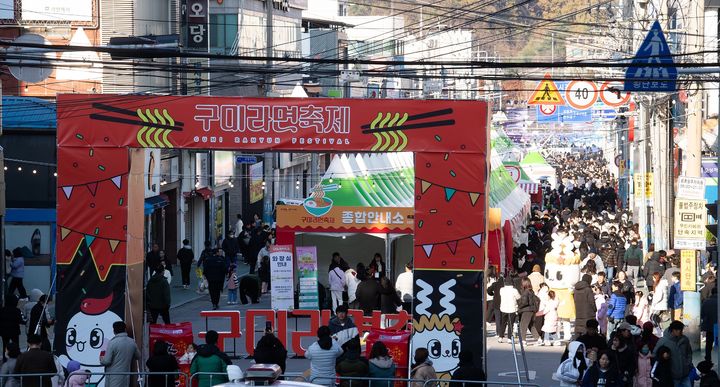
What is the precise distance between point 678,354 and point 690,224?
6.02m

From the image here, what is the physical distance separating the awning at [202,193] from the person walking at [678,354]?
27.9 metres

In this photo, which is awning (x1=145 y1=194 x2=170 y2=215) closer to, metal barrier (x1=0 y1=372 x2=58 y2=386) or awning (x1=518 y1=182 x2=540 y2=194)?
awning (x1=518 y1=182 x2=540 y2=194)

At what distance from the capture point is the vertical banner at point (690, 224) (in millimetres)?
22766

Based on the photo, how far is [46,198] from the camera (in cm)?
3288

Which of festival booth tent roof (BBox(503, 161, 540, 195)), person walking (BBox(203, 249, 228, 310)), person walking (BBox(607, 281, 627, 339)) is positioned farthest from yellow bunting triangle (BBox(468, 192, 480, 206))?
festival booth tent roof (BBox(503, 161, 540, 195))

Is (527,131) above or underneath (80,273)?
above

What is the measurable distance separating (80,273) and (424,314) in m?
4.95

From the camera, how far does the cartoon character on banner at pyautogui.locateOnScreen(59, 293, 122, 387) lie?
1830 centimetres

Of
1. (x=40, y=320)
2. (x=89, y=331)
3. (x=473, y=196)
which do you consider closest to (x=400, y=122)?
(x=473, y=196)

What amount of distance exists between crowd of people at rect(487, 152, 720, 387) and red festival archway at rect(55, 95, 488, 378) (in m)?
2.03

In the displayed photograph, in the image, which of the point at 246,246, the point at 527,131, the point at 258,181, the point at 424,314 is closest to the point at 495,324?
the point at 424,314

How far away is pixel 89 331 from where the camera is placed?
18328 millimetres

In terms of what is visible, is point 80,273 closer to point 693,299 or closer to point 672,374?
point 672,374

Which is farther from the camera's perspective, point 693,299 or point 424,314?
point 693,299
